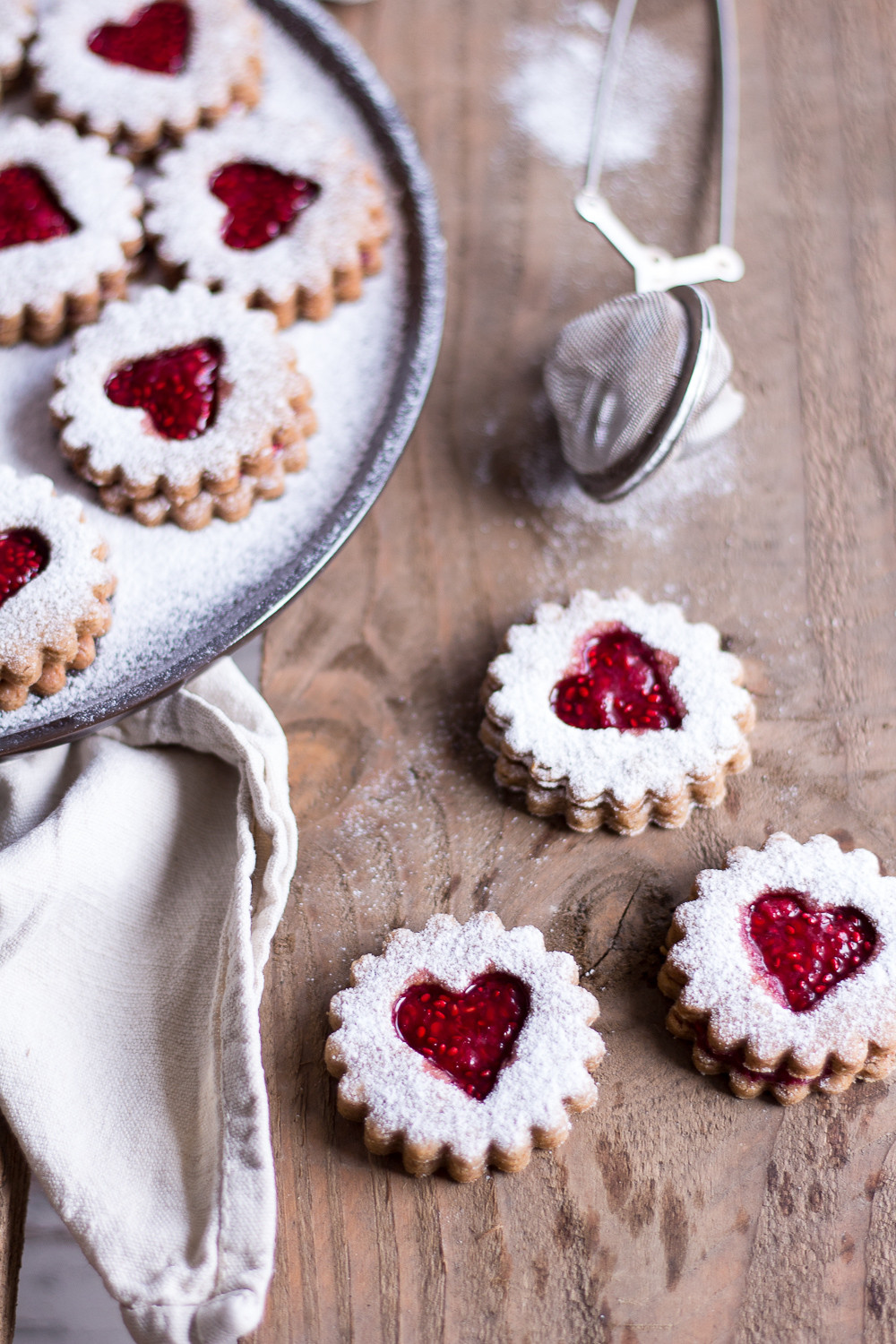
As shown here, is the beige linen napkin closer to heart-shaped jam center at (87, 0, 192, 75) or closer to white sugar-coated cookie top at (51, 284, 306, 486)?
white sugar-coated cookie top at (51, 284, 306, 486)

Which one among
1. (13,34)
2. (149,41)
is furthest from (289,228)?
(13,34)

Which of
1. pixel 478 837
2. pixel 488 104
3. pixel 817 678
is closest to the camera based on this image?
pixel 478 837

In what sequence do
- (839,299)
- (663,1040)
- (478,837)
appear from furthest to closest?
1. (839,299)
2. (478,837)
3. (663,1040)

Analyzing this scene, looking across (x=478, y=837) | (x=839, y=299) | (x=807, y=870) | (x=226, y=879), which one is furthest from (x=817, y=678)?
(x=226, y=879)

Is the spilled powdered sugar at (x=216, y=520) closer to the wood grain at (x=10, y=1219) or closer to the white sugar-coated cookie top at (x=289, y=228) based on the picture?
the white sugar-coated cookie top at (x=289, y=228)

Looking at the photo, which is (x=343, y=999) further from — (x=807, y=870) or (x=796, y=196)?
(x=796, y=196)

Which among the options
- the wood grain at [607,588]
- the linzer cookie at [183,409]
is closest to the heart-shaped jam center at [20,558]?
the linzer cookie at [183,409]

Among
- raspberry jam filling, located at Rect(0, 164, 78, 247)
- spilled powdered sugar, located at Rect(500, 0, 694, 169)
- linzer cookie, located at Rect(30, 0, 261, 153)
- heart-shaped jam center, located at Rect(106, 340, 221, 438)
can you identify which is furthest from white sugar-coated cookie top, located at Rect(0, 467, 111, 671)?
spilled powdered sugar, located at Rect(500, 0, 694, 169)
